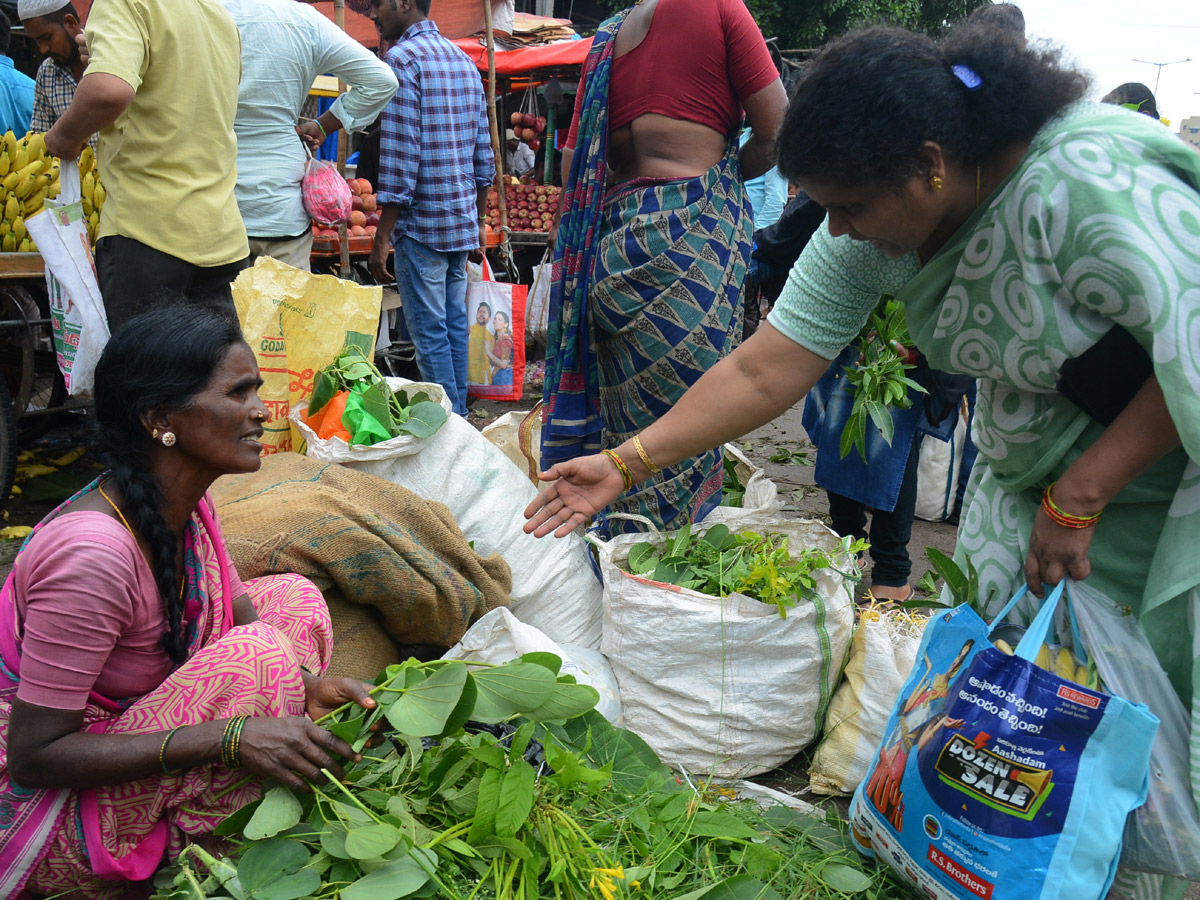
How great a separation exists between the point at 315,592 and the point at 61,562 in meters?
0.67

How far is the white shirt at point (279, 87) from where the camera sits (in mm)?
3439

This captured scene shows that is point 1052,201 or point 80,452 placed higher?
point 1052,201

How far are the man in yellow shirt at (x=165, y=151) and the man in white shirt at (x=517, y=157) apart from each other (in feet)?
22.2

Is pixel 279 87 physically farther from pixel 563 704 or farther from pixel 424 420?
pixel 563 704

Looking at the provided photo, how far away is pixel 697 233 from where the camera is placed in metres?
2.62

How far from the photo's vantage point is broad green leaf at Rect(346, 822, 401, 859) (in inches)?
53.2

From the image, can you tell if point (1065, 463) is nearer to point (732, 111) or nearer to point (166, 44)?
point (732, 111)

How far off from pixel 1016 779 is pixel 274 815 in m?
1.12

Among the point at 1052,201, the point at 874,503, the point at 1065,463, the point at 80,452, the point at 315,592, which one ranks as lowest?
the point at 80,452

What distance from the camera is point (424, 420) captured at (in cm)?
281

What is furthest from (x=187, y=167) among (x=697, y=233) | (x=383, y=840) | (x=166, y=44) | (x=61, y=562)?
(x=383, y=840)

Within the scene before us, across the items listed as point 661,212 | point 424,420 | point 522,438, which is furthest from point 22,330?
point 661,212

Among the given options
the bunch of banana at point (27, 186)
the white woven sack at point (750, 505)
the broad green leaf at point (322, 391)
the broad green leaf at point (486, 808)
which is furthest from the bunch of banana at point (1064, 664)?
the bunch of banana at point (27, 186)

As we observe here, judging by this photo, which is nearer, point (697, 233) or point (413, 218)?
point (697, 233)
